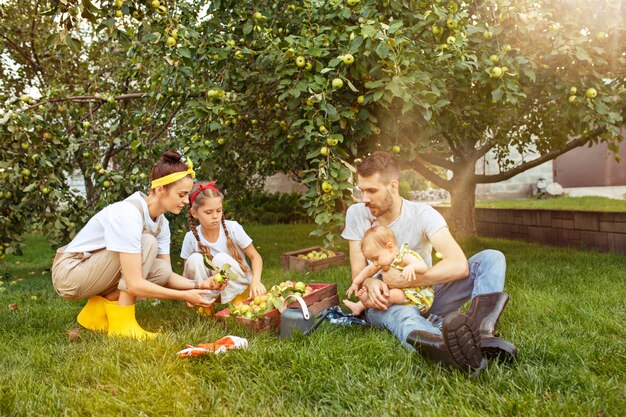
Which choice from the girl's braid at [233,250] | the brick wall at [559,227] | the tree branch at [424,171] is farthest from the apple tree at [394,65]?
the tree branch at [424,171]

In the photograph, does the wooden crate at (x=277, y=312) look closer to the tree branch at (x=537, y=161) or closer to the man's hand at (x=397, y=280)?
the man's hand at (x=397, y=280)

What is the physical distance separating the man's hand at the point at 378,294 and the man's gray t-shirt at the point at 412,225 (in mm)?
308

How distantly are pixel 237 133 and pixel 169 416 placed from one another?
3.50 m

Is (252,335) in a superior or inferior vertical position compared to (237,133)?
inferior

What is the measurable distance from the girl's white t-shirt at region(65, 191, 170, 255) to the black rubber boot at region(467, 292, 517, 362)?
1.90 meters

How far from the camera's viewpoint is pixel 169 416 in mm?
1963

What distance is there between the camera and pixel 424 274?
270 cm

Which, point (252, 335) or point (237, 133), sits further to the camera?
point (237, 133)

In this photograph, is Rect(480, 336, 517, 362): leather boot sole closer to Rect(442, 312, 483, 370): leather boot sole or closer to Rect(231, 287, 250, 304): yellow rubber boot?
Rect(442, 312, 483, 370): leather boot sole

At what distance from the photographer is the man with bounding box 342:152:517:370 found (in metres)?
2.41

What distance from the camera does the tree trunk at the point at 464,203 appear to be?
7191mm

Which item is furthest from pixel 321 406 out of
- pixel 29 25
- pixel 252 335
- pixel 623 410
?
pixel 29 25

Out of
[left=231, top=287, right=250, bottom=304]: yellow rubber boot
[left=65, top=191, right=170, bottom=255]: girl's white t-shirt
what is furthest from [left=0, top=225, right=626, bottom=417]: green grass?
[left=65, top=191, right=170, bottom=255]: girl's white t-shirt

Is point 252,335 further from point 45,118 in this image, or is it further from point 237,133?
point 45,118
